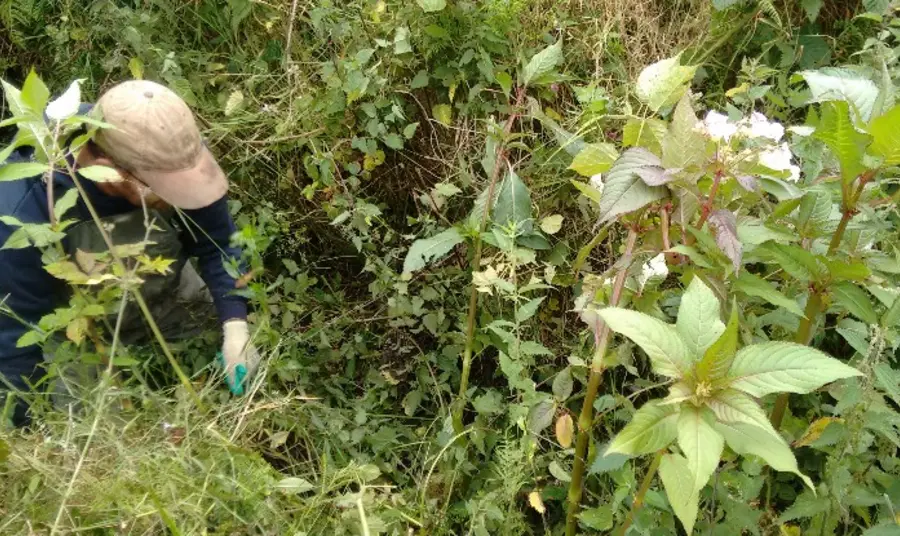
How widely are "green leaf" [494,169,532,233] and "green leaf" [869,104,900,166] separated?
33.0 inches

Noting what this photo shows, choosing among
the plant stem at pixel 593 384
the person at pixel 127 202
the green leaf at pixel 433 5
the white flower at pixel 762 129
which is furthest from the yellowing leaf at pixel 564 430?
the green leaf at pixel 433 5

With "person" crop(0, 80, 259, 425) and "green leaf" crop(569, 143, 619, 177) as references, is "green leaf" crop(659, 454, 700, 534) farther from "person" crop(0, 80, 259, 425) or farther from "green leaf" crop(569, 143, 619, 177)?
"person" crop(0, 80, 259, 425)

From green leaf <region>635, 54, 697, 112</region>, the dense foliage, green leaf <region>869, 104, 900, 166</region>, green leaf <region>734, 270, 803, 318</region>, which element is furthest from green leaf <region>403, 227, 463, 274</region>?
green leaf <region>869, 104, 900, 166</region>

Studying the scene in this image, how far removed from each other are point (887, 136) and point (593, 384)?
24.1 inches

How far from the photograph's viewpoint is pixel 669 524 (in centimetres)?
142

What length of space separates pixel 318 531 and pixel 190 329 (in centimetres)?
121

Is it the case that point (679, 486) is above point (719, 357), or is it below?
below

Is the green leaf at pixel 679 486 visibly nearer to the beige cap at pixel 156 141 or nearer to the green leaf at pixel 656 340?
the green leaf at pixel 656 340

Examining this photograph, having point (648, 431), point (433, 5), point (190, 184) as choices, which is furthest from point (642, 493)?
point (433, 5)

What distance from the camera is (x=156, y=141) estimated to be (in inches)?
73.9

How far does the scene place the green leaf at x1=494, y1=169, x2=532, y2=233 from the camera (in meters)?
1.78

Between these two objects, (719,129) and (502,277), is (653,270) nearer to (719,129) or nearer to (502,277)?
(719,129)

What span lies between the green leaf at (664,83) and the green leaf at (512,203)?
0.51 metres

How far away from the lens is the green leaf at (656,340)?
→ 0.98 metres
